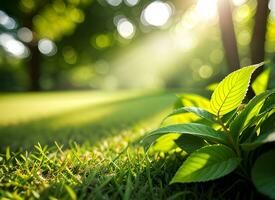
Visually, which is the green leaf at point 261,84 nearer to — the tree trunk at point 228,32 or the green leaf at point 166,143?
the green leaf at point 166,143

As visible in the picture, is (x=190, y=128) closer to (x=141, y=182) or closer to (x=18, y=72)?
(x=141, y=182)

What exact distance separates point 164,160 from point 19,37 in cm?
2332

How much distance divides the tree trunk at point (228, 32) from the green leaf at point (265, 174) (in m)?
2.44

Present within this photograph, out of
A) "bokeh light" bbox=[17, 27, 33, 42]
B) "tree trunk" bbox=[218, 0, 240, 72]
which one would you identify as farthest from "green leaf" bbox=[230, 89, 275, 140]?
"bokeh light" bbox=[17, 27, 33, 42]

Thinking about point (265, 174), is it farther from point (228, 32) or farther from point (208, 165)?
point (228, 32)

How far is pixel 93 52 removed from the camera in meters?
24.1

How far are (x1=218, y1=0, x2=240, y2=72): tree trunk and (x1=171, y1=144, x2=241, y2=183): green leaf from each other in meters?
2.39

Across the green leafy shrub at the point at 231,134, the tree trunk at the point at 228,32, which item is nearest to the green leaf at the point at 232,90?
the green leafy shrub at the point at 231,134

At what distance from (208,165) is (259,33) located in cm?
314

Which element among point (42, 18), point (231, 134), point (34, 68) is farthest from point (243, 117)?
point (34, 68)

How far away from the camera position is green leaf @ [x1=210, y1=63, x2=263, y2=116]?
4.42ft

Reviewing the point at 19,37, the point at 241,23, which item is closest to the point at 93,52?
the point at 19,37

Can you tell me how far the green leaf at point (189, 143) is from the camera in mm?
1560

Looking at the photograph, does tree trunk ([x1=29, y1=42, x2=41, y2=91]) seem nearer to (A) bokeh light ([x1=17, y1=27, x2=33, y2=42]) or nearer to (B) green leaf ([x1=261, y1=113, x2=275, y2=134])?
(A) bokeh light ([x1=17, y1=27, x2=33, y2=42])
